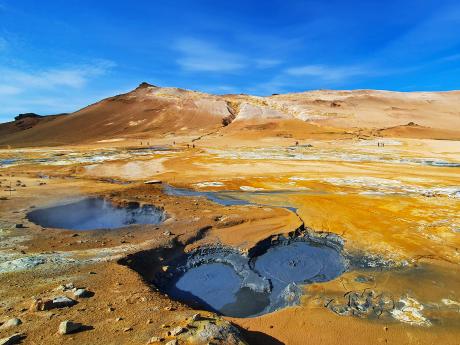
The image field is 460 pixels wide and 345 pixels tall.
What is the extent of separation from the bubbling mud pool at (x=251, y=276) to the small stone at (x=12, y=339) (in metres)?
4.06

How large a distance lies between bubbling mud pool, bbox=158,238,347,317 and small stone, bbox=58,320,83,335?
125 inches

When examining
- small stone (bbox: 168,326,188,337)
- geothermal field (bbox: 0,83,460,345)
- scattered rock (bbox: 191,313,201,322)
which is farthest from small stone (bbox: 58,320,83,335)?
scattered rock (bbox: 191,313,201,322)

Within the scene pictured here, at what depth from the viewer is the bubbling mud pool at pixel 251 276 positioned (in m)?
9.80

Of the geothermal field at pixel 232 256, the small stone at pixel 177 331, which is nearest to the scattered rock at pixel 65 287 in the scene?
the geothermal field at pixel 232 256

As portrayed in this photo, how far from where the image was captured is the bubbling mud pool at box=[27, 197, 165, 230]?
53.2 feet

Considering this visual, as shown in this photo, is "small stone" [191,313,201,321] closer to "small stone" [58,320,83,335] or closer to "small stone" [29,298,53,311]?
"small stone" [58,320,83,335]

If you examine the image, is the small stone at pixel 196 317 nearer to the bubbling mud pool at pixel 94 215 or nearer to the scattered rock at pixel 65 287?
the scattered rock at pixel 65 287

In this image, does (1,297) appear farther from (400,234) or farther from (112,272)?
(400,234)

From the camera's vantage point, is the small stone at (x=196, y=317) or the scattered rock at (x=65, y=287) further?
the scattered rock at (x=65, y=287)

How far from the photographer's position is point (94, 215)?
58.9ft

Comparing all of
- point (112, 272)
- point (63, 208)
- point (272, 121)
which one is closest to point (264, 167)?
point (63, 208)

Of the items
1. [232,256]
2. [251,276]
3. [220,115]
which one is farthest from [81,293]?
[220,115]

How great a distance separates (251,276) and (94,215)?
10.0 m

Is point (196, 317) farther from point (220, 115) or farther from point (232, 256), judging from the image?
point (220, 115)
